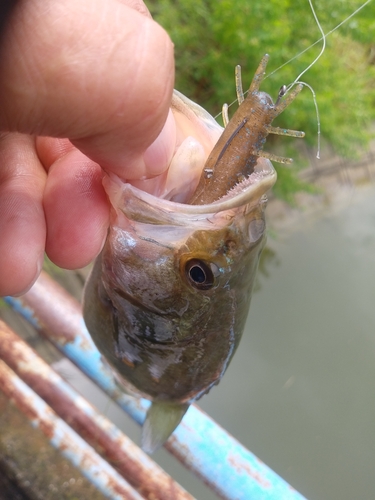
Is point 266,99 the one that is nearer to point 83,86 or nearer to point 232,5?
point 83,86

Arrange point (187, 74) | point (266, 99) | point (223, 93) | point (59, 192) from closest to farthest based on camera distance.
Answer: point (266, 99)
point (59, 192)
point (223, 93)
point (187, 74)

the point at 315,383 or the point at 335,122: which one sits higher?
the point at 335,122

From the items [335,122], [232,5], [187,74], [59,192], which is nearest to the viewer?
[59,192]

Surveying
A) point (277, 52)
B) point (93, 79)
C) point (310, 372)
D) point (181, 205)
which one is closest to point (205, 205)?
point (181, 205)

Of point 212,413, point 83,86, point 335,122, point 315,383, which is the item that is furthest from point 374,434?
point 83,86

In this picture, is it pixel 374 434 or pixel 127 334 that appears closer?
pixel 127 334

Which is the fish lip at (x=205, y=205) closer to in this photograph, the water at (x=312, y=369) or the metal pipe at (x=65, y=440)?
the metal pipe at (x=65, y=440)

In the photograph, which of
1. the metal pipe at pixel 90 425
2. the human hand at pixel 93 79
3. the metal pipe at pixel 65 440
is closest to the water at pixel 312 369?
the metal pipe at pixel 90 425
